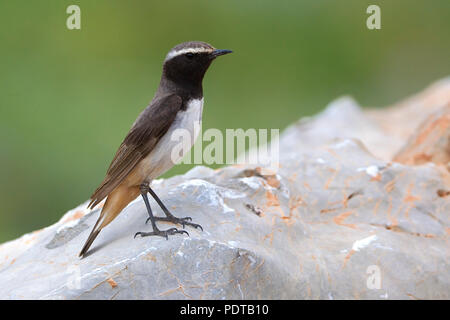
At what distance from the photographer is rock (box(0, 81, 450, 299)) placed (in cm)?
448

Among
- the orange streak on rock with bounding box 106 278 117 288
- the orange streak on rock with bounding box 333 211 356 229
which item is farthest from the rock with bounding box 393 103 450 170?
the orange streak on rock with bounding box 106 278 117 288

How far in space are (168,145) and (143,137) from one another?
21cm

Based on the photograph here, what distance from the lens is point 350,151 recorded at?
6508 mm

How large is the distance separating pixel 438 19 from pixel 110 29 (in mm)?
7334

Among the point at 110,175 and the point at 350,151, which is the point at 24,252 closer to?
the point at 110,175

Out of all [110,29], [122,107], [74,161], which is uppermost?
[110,29]

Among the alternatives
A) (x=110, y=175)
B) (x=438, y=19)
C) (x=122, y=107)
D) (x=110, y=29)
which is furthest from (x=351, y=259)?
(x=438, y=19)

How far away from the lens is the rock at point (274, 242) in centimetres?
448

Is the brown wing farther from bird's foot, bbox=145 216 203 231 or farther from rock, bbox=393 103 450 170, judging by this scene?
rock, bbox=393 103 450 170

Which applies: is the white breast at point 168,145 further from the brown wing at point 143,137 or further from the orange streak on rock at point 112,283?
the orange streak on rock at point 112,283

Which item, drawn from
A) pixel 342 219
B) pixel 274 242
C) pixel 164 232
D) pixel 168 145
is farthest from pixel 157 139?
pixel 342 219

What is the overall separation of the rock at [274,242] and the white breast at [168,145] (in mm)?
391

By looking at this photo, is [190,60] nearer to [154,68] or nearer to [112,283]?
[112,283]

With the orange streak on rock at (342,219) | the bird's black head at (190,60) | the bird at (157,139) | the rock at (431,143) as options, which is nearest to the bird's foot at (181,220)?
the bird at (157,139)
